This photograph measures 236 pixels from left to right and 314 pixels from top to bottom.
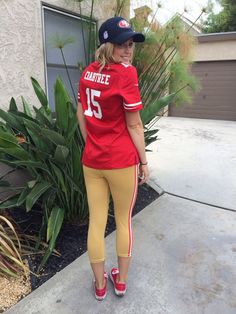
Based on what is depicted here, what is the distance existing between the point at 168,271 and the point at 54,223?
1023 millimetres

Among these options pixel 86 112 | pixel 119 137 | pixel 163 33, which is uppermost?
pixel 163 33

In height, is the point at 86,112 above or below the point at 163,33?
below

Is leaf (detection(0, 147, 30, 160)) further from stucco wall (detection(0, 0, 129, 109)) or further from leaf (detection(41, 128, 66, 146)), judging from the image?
stucco wall (detection(0, 0, 129, 109))

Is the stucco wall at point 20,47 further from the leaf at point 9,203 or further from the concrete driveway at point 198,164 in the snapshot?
the concrete driveway at point 198,164

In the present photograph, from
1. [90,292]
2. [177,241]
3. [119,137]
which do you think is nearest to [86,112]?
[119,137]

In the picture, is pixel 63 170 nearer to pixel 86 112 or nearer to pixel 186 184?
pixel 86 112

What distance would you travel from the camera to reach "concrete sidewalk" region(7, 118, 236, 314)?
2090 millimetres

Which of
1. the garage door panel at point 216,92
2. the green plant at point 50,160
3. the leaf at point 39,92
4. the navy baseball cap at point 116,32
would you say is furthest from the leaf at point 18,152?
the garage door panel at point 216,92

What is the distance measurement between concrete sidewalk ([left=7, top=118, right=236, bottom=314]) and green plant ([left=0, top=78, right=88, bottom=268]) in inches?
13.6

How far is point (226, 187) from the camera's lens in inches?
171

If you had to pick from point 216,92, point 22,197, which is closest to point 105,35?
point 22,197

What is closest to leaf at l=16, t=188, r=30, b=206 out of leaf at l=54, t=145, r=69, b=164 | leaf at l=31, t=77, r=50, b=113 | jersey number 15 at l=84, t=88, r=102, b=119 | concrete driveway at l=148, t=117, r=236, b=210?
leaf at l=54, t=145, r=69, b=164

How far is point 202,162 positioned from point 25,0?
13.0ft

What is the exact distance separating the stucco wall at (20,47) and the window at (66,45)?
174 mm
